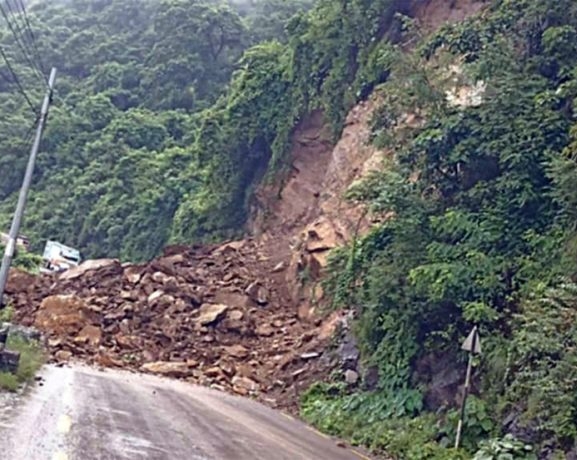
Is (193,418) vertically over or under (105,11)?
under

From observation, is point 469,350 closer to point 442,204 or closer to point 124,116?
point 442,204

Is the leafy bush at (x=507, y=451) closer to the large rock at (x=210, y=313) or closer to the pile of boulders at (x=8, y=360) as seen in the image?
the pile of boulders at (x=8, y=360)

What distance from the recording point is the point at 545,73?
2022cm

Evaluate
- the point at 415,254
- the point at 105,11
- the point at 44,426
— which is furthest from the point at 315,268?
the point at 105,11

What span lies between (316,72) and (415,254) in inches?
714

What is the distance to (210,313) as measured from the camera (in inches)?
1144

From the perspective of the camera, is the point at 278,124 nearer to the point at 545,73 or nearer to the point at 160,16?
the point at 545,73

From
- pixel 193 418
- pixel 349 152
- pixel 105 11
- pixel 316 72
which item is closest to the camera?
pixel 193 418

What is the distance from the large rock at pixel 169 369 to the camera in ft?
81.4

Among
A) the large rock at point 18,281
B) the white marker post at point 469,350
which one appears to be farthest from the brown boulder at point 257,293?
the white marker post at point 469,350

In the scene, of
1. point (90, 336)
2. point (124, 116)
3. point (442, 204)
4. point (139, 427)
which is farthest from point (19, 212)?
point (124, 116)

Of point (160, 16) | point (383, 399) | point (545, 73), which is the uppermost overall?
point (160, 16)

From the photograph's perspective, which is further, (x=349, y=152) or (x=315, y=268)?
(x=349, y=152)

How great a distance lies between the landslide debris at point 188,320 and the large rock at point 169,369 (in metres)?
0.03
